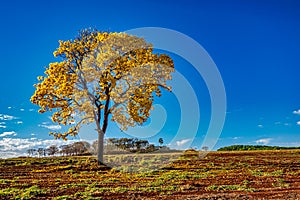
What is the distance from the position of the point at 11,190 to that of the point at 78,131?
Answer: 14341 millimetres

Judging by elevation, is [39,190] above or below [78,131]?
below

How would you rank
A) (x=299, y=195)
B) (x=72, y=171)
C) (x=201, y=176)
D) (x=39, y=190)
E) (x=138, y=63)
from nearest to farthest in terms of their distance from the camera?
1. (x=299, y=195)
2. (x=39, y=190)
3. (x=201, y=176)
4. (x=72, y=171)
5. (x=138, y=63)

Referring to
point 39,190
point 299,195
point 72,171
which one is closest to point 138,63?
point 72,171

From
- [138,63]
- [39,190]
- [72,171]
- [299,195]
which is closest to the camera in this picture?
[299,195]

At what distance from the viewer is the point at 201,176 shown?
22.5 meters

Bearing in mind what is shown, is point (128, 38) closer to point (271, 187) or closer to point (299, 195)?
point (271, 187)

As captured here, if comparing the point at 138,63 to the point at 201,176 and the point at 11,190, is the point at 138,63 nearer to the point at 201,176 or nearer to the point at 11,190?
the point at 201,176

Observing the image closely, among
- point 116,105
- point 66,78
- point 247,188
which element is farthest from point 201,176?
point 66,78

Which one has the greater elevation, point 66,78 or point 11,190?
point 66,78

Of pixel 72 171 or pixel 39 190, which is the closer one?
pixel 39 190

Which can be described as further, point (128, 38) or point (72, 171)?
point (128, 38)

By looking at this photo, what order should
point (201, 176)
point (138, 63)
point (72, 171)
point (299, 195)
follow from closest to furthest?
point (299, 195), point (201, 176), point (72, 171), point (138, 63)

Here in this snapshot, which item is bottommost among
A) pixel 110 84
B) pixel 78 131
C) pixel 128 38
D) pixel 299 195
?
pixel 299 195

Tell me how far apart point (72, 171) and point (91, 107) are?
19.9 feet
